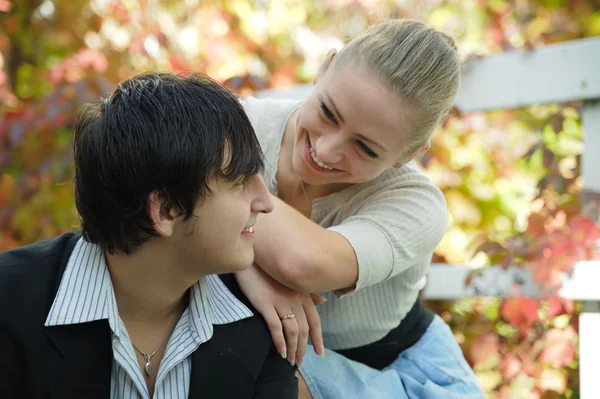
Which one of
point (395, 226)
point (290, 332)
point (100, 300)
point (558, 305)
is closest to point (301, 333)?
point (290, 332)

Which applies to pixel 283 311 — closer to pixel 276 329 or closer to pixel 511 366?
pixel 276 329

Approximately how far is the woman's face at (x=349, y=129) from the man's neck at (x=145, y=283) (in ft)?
1.62

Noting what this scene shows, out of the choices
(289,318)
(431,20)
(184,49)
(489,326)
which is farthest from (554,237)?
(184,49)

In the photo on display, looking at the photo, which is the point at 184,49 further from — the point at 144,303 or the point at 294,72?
the point at 144,303

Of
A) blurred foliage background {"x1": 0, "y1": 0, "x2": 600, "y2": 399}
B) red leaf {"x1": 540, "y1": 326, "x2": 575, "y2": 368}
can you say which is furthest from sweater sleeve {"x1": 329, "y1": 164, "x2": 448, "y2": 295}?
red leaf {"x1": 540, "y1": 326, "x2": 575, "y2": 368}

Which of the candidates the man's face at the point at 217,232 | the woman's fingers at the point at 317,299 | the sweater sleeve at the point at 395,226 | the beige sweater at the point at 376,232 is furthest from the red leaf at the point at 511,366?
the man's face at the point at 217,232

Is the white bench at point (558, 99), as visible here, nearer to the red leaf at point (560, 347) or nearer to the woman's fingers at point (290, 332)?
the red leaf at point (560, 347)

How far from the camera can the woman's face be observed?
6.01 feet

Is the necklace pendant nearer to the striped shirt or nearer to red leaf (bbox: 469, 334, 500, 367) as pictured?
the striped shirt

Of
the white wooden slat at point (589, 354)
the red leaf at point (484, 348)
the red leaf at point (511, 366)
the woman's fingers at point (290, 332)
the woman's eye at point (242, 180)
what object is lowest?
the red leaf at point (511, 366)

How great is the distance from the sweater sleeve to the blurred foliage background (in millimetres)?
859

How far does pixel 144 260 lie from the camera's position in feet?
5.27

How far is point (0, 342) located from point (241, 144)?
0.66 meters

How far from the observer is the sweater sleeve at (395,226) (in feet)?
6.04
